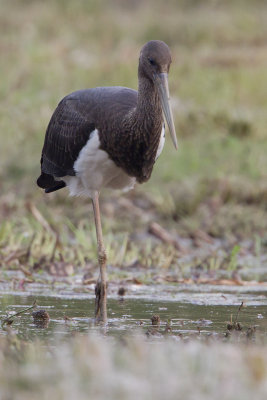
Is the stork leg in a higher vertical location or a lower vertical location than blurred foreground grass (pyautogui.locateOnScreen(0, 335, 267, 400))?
higher

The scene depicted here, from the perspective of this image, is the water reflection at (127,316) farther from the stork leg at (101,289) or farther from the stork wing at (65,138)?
the stork wing at (65,138)

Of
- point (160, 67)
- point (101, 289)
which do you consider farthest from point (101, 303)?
point (160, 67)

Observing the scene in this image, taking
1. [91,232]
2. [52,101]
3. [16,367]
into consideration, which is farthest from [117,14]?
[16,367]

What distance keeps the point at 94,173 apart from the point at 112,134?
1.00ft

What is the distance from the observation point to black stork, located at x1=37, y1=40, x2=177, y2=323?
4.80 metres

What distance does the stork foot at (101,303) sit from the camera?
463 centimetres

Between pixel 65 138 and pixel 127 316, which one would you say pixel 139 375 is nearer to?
pixel 127 316

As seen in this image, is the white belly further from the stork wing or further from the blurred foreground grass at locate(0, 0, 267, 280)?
the blurred foreground grass at locate(0, 0, 267, 280)

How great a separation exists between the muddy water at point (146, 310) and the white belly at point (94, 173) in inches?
24.6

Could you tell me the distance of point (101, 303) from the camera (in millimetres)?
4891

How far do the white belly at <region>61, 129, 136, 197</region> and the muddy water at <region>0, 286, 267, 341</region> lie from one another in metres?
0.62

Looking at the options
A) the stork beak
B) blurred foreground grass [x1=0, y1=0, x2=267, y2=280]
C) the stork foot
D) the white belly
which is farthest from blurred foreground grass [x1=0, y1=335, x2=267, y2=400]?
blurred foreground grass [x1=0, y1=0, x2=267, y2=280]

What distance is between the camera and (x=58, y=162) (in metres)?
5.48

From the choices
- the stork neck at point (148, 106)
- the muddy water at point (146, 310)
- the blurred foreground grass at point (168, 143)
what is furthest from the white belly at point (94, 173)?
the blurred foreground grass at point (168, 143)
